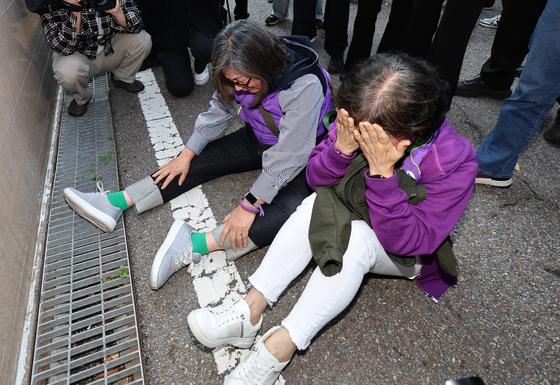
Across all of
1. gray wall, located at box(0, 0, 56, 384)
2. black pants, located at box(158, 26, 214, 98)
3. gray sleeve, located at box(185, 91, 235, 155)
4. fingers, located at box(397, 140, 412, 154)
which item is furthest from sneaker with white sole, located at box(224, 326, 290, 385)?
black pants, located at box(158, 26, 214, 98)

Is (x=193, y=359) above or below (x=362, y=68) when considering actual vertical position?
below

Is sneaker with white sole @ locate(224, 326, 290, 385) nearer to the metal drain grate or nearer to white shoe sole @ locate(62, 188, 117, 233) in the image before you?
the metal drain grate

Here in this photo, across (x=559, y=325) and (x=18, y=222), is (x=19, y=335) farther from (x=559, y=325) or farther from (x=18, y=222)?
(x=559, y=325)

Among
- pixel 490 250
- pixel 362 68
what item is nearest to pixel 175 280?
pixel 362 68

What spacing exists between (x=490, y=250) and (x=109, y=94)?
372 centimetres

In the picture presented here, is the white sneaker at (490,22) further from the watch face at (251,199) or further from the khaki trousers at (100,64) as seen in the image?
the watch face at (251,199)

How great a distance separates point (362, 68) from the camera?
1.37 meters

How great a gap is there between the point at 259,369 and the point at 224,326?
0.26 metres

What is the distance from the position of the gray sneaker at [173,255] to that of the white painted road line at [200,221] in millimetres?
105

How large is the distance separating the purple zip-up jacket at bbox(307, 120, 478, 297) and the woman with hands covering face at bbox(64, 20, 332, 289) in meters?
0.70

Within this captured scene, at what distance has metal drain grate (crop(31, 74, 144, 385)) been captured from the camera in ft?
5.67

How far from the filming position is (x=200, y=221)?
2.46 m

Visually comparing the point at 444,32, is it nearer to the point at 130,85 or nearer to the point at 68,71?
the point at 130,85

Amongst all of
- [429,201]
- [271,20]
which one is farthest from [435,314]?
[271,20]
